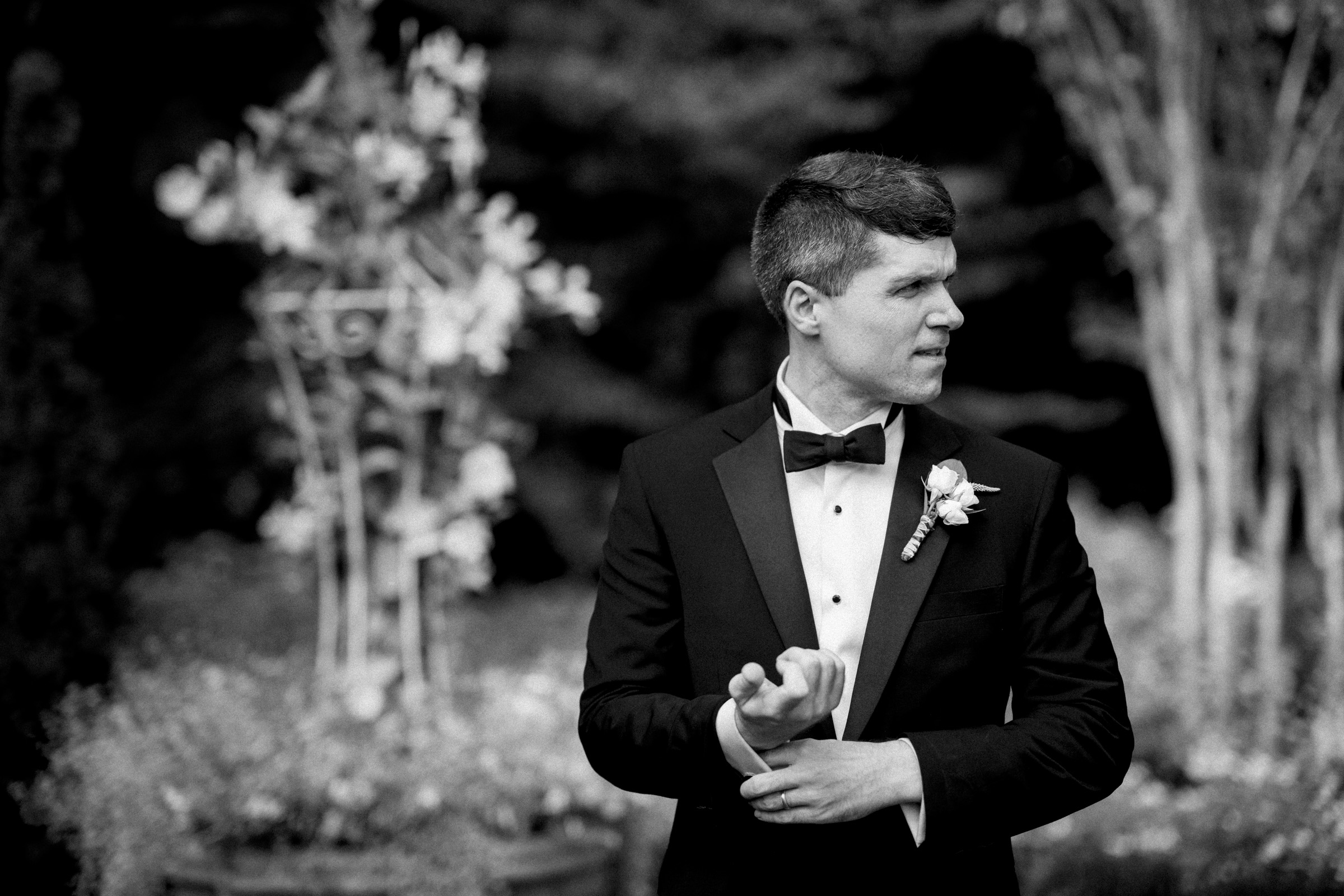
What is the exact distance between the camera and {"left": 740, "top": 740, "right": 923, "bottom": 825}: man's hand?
1.91 metres

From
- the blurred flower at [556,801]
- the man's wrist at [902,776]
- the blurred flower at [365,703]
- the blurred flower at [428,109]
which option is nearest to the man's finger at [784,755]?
the man's wrist at [902,776]

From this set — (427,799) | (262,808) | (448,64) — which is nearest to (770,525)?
(427,799)

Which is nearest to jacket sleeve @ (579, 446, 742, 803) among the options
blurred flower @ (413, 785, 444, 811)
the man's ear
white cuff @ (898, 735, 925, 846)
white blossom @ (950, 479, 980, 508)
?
white cuff @ (898, 735, 925, 846)

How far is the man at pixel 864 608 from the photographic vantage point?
200 cm

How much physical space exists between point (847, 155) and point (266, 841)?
291cm

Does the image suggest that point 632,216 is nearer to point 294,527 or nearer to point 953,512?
point 294,527

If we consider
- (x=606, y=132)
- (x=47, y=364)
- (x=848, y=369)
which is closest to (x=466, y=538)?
(x=47, y=364)

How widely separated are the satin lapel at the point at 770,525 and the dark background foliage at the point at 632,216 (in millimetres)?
5399

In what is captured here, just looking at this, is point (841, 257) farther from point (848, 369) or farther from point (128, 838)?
point (128, 838)

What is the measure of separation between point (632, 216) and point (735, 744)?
7.46 m

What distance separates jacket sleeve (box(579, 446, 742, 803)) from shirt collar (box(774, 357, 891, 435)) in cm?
27

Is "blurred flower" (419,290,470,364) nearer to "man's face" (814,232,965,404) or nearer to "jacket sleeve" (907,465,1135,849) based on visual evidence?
"man's face" (814,232,965,404)

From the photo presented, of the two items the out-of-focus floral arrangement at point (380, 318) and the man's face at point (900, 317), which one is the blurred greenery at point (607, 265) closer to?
the out-of-focus floral arrangement at point (380, 318)

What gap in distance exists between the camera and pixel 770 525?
2170 millimetres
